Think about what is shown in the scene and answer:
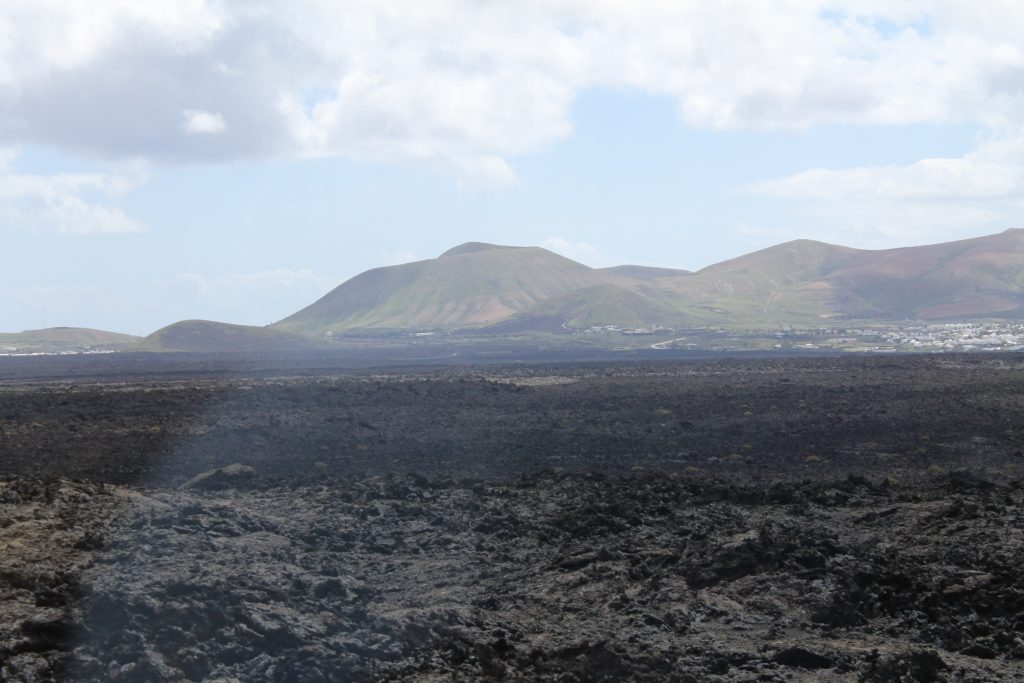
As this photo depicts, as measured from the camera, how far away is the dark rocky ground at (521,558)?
11.8m

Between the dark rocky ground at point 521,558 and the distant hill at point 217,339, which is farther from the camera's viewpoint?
the distant hill at point 217,339

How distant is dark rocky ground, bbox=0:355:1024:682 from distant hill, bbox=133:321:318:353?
422ft

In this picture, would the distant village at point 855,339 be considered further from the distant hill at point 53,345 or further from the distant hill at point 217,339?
the distant hill at point 53,345

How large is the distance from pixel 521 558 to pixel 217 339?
15582 cm

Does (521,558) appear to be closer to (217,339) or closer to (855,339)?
(855,339)

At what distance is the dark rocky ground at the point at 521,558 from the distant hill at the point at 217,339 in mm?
128601

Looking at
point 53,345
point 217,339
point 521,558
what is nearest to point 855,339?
point 217,339

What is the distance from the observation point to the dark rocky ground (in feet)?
38.7

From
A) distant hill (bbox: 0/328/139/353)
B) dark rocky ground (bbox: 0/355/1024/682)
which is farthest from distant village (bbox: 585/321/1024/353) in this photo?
dark rocky ground (bbox: 0/355/1024/682)

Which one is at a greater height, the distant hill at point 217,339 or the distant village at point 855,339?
the distant hill at point 217,339

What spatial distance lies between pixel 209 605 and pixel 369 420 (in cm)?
2622

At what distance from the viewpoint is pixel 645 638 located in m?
12.7

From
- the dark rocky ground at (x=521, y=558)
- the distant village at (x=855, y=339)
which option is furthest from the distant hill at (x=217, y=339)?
the dark rocky ground at (x=521, y=558)

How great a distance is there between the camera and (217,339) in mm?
166875
